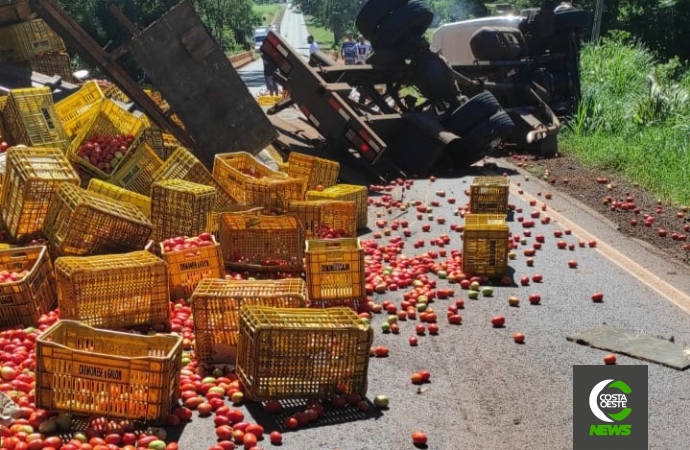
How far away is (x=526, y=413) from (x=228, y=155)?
6.80m

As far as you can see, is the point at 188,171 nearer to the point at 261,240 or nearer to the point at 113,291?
the point at 261,240

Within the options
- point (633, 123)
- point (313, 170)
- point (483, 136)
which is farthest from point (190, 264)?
point (633, 123)

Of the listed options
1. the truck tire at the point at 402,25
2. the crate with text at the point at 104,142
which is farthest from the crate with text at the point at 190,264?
the truck tire at the point at 402,25

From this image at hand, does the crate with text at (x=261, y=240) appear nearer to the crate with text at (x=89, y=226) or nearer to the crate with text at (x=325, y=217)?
the crate with text at (x=325, y=217)

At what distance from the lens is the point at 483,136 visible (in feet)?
49.3

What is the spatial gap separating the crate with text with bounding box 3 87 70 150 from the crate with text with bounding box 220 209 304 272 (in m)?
2.93

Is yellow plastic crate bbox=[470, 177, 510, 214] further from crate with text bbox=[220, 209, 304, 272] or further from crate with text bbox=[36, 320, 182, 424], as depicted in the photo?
crate with text bbox=[36, 320, 182, 424]

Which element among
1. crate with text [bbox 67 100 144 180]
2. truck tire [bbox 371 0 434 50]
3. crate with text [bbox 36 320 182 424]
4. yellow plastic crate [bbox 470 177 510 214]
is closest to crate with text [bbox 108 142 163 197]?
crate with text [bbox 67 100 144 180]

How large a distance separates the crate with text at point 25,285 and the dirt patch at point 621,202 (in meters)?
7.04

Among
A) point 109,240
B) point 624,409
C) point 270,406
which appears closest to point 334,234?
point 109,240

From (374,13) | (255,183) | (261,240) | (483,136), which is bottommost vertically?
(261,240)

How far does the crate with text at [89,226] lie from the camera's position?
26.7 feet

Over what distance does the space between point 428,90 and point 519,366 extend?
10.0m

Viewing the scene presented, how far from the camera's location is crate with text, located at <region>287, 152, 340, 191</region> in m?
12.4
